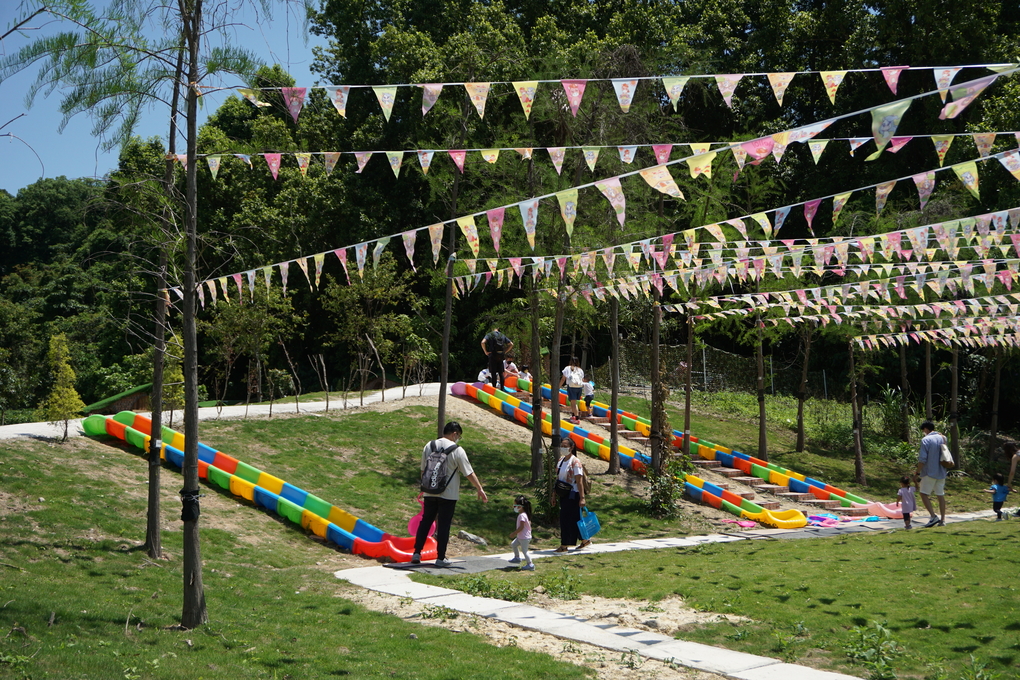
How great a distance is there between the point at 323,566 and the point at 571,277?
7.65 meters

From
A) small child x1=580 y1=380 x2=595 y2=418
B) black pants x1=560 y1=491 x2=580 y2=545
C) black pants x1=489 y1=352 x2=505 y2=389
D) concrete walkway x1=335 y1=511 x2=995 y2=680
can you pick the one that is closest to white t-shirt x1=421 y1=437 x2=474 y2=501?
concrete walkway x1=335 y1=511 x2=995 y2=680

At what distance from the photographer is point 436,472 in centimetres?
996

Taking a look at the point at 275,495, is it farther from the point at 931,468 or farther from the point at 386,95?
the point at 931,468

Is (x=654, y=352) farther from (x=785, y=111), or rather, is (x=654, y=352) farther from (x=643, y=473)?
(x=785, y=111)

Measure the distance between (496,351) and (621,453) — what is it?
5.28 meters

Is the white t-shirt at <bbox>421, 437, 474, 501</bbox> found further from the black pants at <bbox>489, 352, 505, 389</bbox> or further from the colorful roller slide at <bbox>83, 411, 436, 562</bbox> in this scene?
the black pants at <bbox>489, 352, 505, 389</bbox>

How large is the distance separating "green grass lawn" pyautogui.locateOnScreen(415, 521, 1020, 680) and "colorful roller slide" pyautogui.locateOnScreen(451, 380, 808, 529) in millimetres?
3956

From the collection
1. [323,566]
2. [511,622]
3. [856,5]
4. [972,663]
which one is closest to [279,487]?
[323,566]

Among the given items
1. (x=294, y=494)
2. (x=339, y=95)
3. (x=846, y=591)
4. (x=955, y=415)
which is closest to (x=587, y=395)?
(x=955, y=415)

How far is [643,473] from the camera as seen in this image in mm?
18562

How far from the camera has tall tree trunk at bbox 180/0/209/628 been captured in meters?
6.83

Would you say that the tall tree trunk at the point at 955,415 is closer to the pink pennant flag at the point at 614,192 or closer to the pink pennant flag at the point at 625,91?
the pink pennant flag at the point at 614,192

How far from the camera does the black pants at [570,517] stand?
11820mm

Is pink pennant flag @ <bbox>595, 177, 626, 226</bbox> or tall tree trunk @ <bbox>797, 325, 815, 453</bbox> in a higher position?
pink pennant flag @ <bbox>595, 177, 626, 226</bbox>
